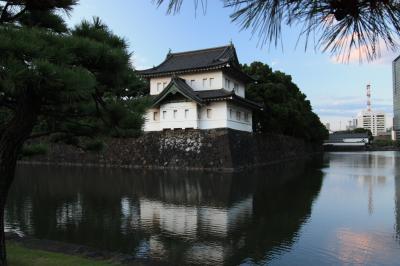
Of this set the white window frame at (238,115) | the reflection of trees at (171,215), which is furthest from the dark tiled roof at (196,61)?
the reflection of trees at (171,215)

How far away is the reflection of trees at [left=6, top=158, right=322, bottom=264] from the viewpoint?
6.98 m

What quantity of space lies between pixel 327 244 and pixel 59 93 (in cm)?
558

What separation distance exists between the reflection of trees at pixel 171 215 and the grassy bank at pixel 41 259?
136 cm

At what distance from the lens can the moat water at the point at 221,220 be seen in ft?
21.5

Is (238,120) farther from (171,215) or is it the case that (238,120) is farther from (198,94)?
(171,215)

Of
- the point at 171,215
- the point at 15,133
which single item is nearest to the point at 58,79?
the point at 15,133

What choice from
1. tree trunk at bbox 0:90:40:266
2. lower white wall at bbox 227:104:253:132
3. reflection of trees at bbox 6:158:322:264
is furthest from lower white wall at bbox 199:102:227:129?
tree trunk at bbox 0:90:40:266

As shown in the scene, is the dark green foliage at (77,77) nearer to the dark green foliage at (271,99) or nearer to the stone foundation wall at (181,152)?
the stone foundation wall at (181,152)

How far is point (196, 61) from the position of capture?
24.9m

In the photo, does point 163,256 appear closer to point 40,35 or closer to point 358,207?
point 40,35

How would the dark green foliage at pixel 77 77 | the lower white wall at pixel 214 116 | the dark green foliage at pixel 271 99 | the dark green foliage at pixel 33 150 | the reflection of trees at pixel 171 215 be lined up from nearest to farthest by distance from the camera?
the dark green foliage at pixel 77 77
the dark green foliage at pixel 33 150
the reflection of trees at pixel 171 215
the lower white wall at pixel 214 116
the dark green foliage at pixel 271 99

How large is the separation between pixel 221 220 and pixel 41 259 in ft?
15.3

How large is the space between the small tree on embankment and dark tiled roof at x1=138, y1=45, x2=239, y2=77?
1791cm

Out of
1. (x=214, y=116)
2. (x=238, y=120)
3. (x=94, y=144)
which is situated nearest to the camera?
(x=94, y=144)
